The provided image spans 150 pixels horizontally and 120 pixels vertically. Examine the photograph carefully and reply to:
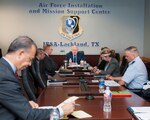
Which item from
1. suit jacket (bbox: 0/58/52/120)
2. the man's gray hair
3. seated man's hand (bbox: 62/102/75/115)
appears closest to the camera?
suit jacket (bbox: 0/58/52/120)

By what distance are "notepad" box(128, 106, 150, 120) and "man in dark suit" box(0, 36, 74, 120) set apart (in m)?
0.76

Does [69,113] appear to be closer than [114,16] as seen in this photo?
Yes

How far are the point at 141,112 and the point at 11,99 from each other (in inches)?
45.9

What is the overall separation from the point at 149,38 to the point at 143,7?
1.28 m

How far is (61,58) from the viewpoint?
9281mm

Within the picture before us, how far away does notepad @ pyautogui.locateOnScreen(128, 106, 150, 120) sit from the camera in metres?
2.17

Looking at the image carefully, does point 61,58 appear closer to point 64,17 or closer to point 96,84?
point 64,17

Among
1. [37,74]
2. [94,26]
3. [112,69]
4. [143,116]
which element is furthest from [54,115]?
[94,26]

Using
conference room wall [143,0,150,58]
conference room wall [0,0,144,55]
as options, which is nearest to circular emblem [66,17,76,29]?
conference room wall [0,0,144,55]

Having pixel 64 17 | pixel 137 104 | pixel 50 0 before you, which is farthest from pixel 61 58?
pixel 137 104

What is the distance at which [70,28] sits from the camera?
938cm

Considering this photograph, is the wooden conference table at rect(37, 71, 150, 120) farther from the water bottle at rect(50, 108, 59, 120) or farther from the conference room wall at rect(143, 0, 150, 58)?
the conference room wall at rect(143, 0, 150, 58)

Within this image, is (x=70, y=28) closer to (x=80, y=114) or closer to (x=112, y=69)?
(x=112, y=69)

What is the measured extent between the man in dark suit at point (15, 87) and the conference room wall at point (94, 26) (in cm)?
754
